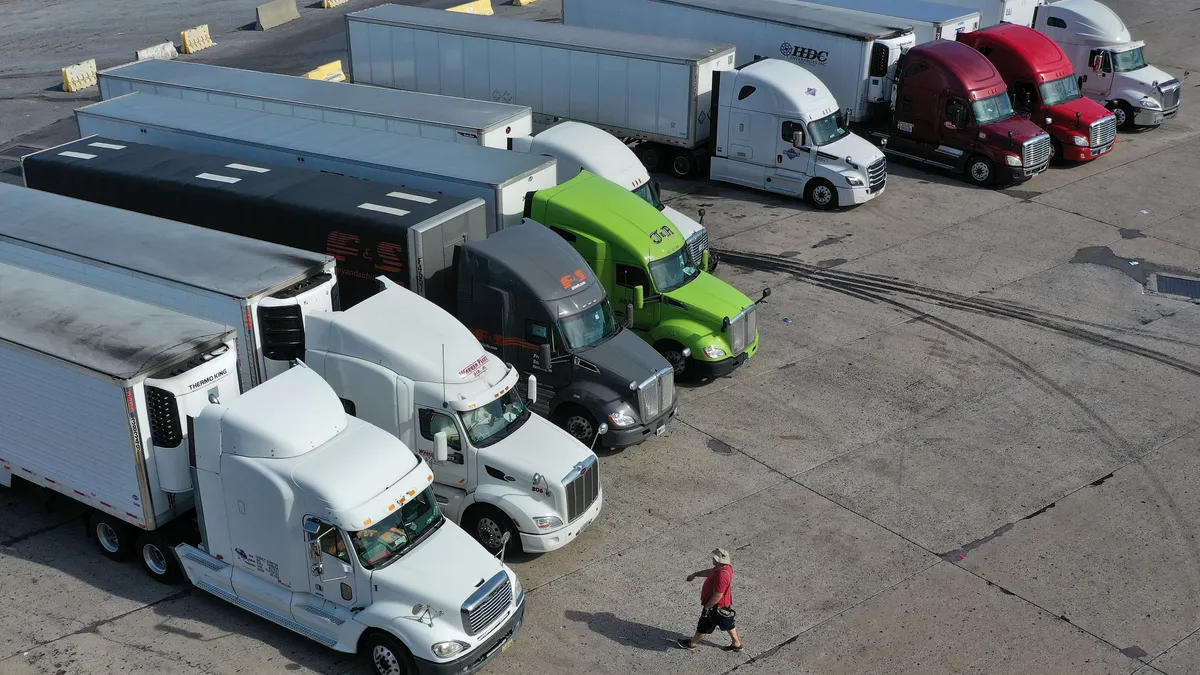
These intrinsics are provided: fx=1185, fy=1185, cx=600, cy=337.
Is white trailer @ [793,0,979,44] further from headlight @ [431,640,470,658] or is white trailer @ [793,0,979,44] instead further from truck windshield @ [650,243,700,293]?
headlight @ [431,640,470,658]

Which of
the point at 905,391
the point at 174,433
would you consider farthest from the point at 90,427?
the point at 905,391

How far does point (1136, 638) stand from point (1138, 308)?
34.0ft

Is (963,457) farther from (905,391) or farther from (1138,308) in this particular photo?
(1138,308)

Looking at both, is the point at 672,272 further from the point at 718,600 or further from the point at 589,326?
the point at 718,600

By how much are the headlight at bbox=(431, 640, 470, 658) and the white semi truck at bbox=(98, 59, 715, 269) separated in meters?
10.6

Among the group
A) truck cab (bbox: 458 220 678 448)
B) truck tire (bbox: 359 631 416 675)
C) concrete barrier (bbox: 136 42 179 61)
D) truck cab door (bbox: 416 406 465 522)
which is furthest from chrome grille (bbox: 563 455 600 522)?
concrete barrier (bbox: 136 42 179 61)

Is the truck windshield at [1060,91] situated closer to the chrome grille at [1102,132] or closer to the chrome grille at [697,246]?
the chrome grille at [1102,132]

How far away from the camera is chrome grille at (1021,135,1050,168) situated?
27562 millimetres

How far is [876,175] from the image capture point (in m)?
26.7

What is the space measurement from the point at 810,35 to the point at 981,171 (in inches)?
212

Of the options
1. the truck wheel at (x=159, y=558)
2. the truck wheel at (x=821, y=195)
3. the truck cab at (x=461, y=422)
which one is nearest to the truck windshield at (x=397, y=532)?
the truck cab at (x=461, y=422)

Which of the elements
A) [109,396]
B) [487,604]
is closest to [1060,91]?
[487,604]

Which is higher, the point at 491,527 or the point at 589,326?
the point at 589,326

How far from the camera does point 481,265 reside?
685 inches
